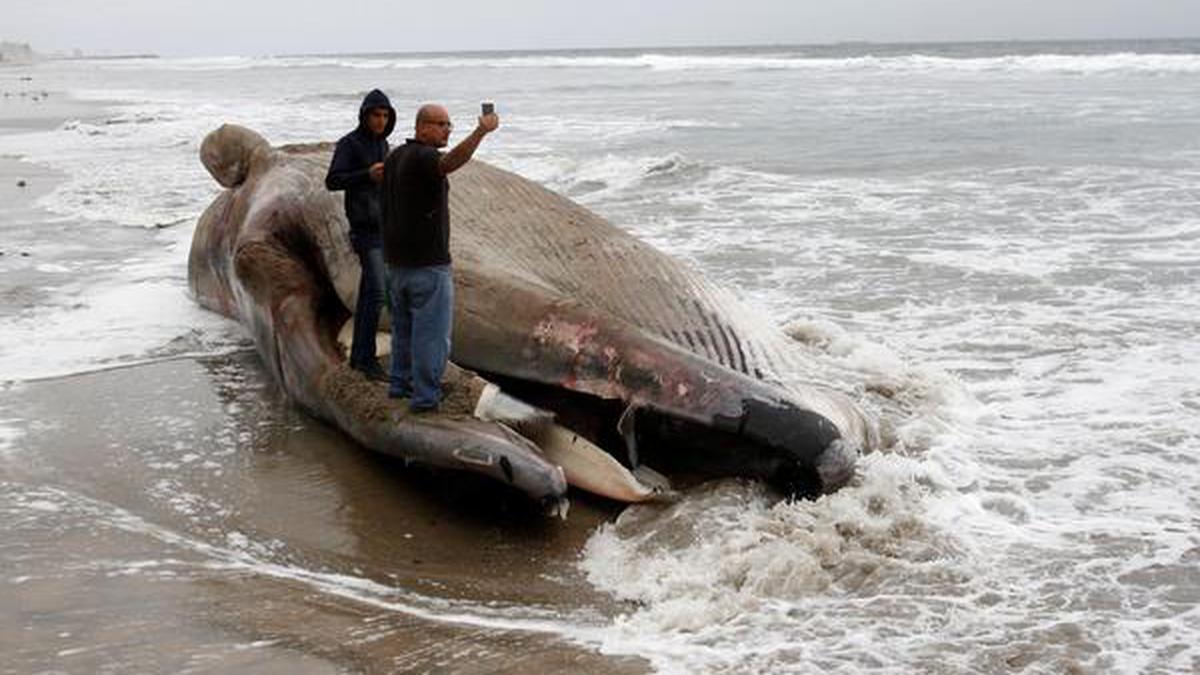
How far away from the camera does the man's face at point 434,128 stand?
199 inches

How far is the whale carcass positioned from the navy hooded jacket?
51 centimetres

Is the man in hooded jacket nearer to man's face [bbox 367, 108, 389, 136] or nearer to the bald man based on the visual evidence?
man's face [bbox 367, 108, 389, 136]

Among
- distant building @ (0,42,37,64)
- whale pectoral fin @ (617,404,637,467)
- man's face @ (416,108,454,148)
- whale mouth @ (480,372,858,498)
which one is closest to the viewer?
man's face @ (416,108,454,148)

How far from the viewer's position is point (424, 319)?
5309mm

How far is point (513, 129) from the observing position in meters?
26.8

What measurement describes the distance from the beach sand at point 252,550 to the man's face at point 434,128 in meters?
1.51

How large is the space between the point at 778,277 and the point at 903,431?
392 centimetres

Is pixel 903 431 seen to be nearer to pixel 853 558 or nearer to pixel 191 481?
pixel 853 558

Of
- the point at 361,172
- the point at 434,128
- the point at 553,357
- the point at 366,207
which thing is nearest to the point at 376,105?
the point at 361,172

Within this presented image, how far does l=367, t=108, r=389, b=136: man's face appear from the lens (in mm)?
5938


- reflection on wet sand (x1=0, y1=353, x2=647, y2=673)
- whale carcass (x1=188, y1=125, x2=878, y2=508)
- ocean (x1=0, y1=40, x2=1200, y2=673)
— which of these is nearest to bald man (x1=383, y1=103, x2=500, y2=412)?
whale carcass (x1=188, y1=125, x2=878, y2=508)

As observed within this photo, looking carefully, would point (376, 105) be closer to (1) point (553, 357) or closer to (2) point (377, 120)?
(2) point (377, 120)

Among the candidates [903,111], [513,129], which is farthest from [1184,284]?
[903,111]

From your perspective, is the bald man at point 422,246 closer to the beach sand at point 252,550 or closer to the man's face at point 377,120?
the beach sand at point 252,550
